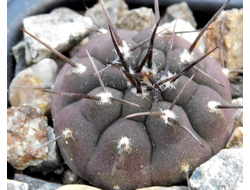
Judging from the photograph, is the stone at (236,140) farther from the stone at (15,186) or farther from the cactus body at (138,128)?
the stone at (15,186)

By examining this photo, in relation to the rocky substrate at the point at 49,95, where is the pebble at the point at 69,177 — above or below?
below

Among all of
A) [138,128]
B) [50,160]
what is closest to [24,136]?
[50,160]

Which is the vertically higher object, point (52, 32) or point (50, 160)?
point (52, 32)

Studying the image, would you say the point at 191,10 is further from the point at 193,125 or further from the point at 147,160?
the point at 147,160

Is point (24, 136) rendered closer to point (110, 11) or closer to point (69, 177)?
point (69, 177)

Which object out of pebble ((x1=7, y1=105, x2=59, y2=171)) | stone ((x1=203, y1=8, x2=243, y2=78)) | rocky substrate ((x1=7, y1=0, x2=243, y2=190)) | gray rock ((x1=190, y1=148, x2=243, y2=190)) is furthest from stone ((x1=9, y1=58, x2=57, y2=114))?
stone ((x1=203, y1=8, x2=243, y2=78))

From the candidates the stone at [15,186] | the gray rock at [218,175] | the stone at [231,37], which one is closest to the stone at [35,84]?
the stone at [15,186]
